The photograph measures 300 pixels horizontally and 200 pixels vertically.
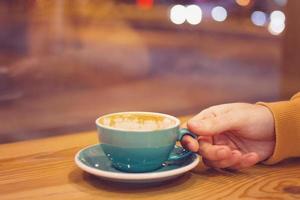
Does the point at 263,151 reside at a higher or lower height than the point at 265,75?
higher

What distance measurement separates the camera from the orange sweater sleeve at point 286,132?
85 centimetres

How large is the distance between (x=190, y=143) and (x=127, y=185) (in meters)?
0.12

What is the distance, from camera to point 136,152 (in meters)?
0.69

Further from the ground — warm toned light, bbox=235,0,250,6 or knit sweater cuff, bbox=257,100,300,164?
warm toned light, bbox=235,0,250,6

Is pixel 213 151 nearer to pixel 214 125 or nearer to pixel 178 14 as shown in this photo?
pixel 214 125

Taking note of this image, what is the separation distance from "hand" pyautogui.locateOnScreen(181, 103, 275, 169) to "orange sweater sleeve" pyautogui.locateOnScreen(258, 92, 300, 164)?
1 centimetres

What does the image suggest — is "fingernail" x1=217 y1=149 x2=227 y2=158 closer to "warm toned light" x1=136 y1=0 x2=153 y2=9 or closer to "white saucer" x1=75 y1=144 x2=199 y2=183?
"white saucer" x1=75 y1=144 x2=199 y2=183

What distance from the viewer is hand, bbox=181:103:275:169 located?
0.77 meters

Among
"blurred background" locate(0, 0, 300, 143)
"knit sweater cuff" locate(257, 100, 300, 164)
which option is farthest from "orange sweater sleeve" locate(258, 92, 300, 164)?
"blurred background" locate(0, 0, 300, 143)

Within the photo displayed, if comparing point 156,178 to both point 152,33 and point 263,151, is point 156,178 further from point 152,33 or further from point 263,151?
point 152,33

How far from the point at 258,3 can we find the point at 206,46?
26.4 inches

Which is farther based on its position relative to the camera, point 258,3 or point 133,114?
point 258,3

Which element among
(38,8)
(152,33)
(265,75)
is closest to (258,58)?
(265,75)

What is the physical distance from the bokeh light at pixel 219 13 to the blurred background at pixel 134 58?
2 cm
